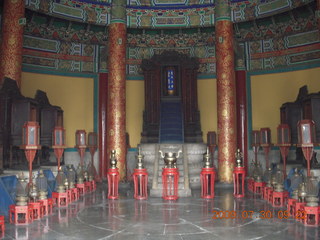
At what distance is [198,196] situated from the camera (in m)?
7.68

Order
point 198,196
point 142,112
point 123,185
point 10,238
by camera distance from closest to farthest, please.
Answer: point 10,238 → point 198,196 → point 123,185 → point 142,112

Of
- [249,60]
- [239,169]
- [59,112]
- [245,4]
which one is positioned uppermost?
[245,4]

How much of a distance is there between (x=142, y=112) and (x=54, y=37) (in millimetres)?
3460

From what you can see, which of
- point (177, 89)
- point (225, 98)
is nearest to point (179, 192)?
point (225, 98)

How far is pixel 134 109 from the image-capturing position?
1210 cm

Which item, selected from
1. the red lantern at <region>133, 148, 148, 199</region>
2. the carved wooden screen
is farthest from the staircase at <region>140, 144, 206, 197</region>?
the carved wooden screen

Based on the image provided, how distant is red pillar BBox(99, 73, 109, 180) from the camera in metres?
11.2

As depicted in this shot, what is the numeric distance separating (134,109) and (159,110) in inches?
38.3

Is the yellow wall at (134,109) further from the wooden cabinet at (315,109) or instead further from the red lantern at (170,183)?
the wooden cabinet at (315,109)

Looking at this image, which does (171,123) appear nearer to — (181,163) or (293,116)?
(181,163)

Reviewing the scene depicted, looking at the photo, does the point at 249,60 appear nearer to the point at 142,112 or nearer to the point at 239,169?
the point at 142,112

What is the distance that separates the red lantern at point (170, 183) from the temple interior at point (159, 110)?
3 cm

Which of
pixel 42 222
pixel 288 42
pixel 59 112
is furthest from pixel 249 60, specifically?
pixel 42 222
